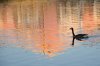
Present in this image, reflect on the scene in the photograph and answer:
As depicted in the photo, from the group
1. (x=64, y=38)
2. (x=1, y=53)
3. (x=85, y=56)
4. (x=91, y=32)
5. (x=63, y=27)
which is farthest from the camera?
(x=63, y=27)

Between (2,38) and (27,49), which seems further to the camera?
(2,38)

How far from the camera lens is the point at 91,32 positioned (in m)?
40.9

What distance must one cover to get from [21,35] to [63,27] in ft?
21.2

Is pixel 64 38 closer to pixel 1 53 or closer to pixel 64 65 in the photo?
pixel 1 53

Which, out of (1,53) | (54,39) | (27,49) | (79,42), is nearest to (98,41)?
(79,42)

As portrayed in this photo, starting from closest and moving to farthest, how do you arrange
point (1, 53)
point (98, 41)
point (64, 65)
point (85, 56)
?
point (64, 65) → point (85, 56) → point (1, 53) → point (98, 41)

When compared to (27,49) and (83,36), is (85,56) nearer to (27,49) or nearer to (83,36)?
(27,49)

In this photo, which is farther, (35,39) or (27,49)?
(35,39)

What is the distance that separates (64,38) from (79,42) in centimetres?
218

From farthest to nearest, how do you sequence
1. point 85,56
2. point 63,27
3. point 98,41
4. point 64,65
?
point 63,27 → point 98,41 → point 85,56 → point 64,65

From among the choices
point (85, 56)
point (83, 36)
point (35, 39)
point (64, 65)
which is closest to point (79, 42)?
point (83, 36)

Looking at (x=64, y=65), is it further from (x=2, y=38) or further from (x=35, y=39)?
(x=2, y=38)

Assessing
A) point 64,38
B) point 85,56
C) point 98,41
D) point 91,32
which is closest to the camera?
point 85,56

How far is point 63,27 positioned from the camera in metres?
46.0
